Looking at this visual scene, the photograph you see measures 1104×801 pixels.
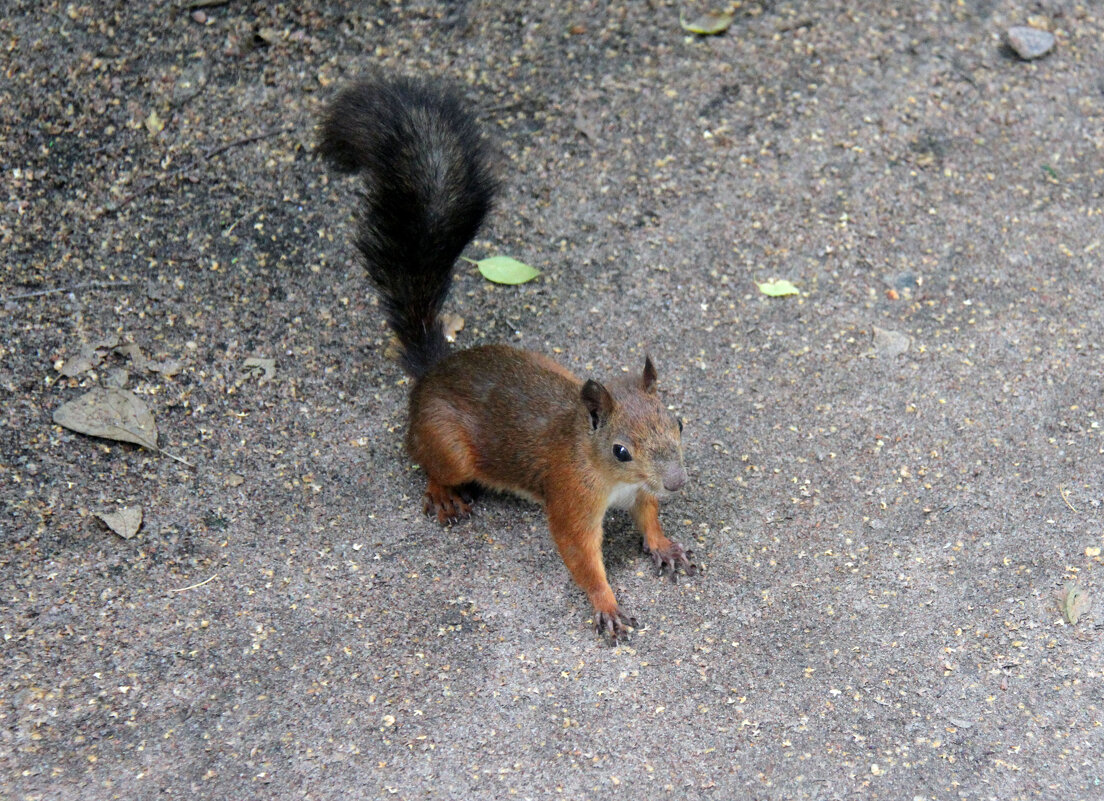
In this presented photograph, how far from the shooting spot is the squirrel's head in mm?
3055

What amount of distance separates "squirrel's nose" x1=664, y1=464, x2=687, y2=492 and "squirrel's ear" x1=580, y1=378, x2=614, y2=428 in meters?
0.23

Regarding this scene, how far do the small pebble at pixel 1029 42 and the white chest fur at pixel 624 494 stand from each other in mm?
3161

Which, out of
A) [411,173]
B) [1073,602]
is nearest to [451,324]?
[411,173]

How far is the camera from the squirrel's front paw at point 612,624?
3139mm

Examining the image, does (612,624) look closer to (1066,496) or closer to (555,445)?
(555,445)

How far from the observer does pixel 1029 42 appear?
16.8ft

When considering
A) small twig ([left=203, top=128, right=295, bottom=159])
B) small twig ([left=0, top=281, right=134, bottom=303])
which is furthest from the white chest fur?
small twig ([left=203, top=128, right=295, bottom=159])

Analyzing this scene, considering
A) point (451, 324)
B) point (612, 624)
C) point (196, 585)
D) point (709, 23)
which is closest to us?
point (612, 624)

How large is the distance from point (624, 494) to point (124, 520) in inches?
58.5

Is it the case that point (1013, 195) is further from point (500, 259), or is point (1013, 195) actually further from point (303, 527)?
point (303, 527)

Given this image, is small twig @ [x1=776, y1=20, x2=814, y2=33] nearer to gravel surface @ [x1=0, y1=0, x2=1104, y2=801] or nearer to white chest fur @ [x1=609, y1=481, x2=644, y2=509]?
gravel surface @ [x1=0, y1=0, x2=1104, y2=801]

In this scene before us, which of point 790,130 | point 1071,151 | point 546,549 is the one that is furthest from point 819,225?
point 546,549

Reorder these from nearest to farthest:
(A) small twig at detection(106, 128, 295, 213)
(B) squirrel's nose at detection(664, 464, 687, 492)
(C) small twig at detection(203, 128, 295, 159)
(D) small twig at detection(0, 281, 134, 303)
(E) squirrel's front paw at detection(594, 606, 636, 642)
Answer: (B) squirrel's nose at detection(664, 464, 687, 492), (E) squirrel's front paw at detection(594, 606, 636, 642), (D) small twig at detection(0, 281, 134, 303), (A) small twig at detection(106, 128, 295, 213), (C) small twig at detection(203, 128, 295, 159)

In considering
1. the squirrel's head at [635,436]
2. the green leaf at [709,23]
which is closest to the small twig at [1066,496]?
the squirrel's head at [635,436]
